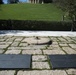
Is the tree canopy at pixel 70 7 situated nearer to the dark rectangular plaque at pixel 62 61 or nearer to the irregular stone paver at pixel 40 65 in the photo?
the dark rectangular plaque at pixel 62 61

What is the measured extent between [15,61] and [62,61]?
48.7 inches

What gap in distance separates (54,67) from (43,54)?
1376 mm

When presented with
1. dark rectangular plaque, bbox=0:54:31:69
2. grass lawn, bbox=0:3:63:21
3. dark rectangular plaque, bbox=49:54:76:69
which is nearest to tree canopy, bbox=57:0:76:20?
grass lawn, bbox=0:3:63:21

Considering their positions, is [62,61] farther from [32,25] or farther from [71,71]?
[32,25]

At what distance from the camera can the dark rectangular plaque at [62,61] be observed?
15.3 feet

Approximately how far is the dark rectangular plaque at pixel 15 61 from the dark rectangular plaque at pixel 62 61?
2.11ft

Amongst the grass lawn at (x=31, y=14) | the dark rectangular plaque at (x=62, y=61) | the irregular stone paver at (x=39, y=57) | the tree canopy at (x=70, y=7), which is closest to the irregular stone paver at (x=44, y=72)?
the dark rectangular plaque at (x=62, y=61)

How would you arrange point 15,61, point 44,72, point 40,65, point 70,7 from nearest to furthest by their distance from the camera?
point 44,72 < point 40,65 < point 15,61 < point 70,7

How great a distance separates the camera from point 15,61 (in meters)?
5.04

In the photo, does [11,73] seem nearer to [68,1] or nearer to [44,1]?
[68,1]

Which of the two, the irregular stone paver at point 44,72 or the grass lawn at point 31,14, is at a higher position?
the grass lawn at point 31,14

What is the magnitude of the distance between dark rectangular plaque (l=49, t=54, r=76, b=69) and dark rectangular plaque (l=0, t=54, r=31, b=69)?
64cm

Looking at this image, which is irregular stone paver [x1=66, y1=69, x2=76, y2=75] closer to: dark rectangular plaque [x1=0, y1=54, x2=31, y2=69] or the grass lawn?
dark rectangular plaque [x1=0, y1=54, x2=31, y2=69]

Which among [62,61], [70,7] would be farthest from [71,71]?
[70,7]
